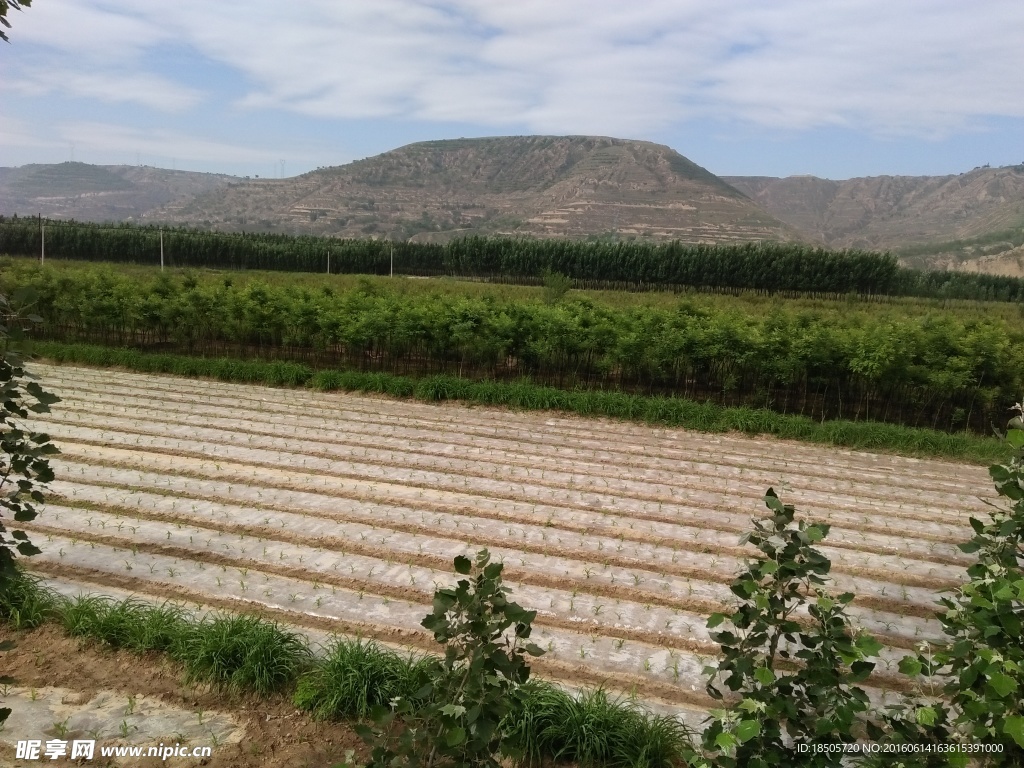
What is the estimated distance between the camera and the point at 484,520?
6.40 meters

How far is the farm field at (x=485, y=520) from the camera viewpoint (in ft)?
15.1

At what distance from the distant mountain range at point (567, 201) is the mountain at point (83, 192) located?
1.98ft

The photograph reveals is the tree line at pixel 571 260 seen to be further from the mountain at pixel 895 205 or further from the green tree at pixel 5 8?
the mountain at pixel 895 205

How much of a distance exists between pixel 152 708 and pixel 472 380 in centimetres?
927

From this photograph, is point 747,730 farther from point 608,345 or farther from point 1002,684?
point 608,345

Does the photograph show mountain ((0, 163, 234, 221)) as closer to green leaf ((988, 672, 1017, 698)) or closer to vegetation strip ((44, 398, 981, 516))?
vegetation strip ((44, 398, 981, 516))

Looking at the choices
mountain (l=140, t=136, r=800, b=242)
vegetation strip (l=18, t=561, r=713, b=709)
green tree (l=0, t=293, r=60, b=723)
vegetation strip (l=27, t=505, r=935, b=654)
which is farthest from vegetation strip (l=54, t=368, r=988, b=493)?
mountain (l=140, t=136, r=800, b=242)

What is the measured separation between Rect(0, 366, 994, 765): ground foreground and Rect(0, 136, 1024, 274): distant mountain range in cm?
8286

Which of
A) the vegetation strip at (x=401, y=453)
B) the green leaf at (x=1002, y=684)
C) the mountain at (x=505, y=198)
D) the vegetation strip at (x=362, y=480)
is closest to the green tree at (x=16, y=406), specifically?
the green leaf at (x=1002, y=684)

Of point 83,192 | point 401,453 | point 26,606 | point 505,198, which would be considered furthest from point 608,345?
point 83,192

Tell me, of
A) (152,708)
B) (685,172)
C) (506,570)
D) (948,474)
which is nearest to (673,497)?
(506,570)

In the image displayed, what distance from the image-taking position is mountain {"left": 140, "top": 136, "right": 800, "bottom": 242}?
341 feet

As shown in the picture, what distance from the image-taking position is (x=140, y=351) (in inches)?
571

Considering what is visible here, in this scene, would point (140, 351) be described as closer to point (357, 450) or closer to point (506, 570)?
point (357, 450)
